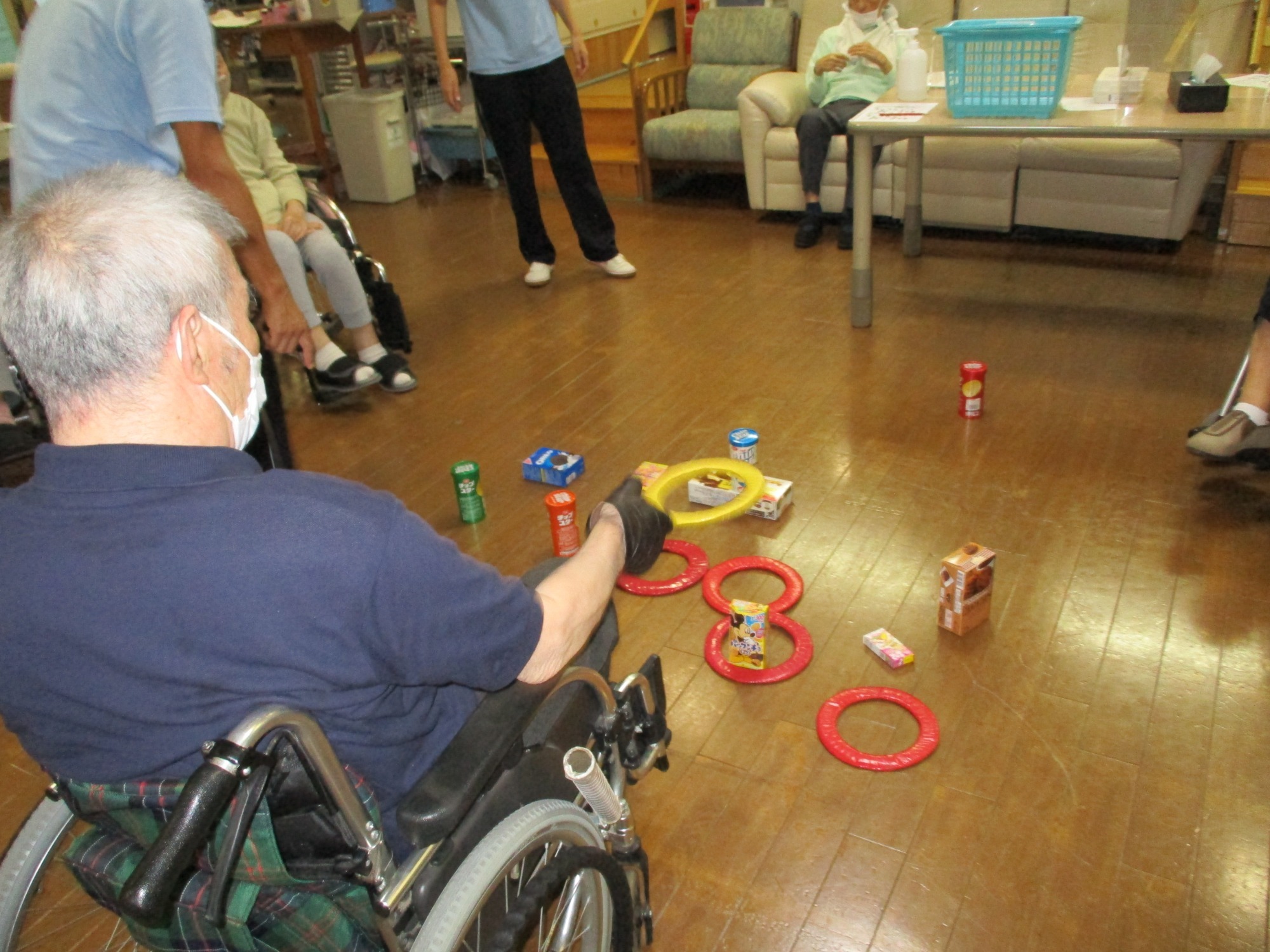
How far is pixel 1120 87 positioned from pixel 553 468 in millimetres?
2161

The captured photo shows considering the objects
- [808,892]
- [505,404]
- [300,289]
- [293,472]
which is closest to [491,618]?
[293,472]

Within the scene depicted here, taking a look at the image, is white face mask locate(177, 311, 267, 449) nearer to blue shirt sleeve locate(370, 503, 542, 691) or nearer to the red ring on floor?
blue shirt sleeve locate(370, 503, 542, 691)

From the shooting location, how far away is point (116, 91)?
181 centimetres

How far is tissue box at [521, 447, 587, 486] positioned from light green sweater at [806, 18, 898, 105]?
2.56 m

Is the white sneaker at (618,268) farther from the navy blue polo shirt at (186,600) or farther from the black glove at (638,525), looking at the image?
the navy blue polo shirt at (186,600)

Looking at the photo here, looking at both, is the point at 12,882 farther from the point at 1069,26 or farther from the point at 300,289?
the point at 1069,26

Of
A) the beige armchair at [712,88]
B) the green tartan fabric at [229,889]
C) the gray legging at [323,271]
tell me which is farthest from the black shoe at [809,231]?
the green tartan fabric at [229,889]

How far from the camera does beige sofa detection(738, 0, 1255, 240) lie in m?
3.87

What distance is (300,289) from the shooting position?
329 cm

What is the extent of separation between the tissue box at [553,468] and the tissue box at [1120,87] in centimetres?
207

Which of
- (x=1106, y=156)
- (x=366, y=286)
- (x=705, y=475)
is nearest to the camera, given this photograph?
(x=705, y=475)

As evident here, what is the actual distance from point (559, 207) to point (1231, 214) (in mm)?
3179

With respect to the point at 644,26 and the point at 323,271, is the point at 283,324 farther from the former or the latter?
the point at 644,26

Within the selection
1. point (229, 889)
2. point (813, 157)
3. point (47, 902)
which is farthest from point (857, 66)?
point (229, 889)
